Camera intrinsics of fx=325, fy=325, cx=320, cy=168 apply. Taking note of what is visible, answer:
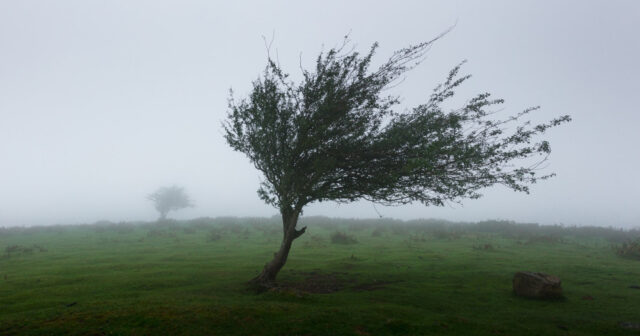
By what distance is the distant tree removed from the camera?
4205 inches

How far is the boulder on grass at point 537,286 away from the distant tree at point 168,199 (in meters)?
108

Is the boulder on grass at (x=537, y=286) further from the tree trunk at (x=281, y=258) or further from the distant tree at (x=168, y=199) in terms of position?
the distant tree at (x=168, y=199)

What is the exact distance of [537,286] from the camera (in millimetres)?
14828

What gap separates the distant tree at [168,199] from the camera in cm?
10681

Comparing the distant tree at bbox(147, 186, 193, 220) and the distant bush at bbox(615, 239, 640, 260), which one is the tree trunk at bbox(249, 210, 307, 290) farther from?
the distant tree at bbox(147, 186, 193, 220)

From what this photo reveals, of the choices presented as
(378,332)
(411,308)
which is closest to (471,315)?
(411,308)

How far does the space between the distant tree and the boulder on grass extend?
10825 cm

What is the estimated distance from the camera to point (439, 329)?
35.0ft

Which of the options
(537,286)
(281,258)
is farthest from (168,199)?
(537,286)

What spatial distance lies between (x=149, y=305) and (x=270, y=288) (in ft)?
17.4

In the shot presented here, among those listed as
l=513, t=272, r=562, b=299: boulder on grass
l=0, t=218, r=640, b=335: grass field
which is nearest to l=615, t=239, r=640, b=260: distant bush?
l=0, t=218, r=640, b=335: grass field

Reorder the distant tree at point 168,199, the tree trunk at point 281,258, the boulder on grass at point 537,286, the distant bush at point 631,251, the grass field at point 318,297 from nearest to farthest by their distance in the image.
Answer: the grass field at point 318,297 < the boulder on grass at point 537,286 < the tree trunk at point 281,258 < the distant bush at point 631,251 < the distant tree at point 168,199

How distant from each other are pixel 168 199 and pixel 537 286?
360 ft

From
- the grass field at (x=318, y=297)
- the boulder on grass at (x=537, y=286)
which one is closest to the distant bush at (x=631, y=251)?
the grass field at (x=318, y=297)
